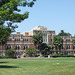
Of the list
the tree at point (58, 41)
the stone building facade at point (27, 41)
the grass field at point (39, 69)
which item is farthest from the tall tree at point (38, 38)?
the grass field at point (39, 69)

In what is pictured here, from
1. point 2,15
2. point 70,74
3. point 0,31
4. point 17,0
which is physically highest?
point 17,0

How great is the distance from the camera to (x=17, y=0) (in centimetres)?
1942

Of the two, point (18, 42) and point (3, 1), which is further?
point (18, 42)

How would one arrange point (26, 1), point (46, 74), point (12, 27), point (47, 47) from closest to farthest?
point (46, 74) < point (26, 1) < point (12, 27) < point (47, 47)

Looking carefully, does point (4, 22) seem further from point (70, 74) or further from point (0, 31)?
point (70, 74)

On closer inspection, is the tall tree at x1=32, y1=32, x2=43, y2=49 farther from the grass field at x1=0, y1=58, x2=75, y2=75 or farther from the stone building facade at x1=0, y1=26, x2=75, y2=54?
the grass field at x1=0, y1=58, x2=75, y2=75

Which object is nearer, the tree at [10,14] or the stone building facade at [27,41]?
the tree at [10,14]

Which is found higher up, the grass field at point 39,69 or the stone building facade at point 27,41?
the stone building facade at point 27,41

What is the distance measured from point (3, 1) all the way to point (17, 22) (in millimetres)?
2644

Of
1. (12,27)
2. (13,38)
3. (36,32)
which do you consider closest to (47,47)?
(36,32)

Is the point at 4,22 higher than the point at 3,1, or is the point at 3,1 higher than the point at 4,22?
the point at 3,1

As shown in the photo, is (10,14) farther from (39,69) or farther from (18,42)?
(18,42)

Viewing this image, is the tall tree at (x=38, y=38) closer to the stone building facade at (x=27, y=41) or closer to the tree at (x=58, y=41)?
the stone building facade at (x=27, y=41)

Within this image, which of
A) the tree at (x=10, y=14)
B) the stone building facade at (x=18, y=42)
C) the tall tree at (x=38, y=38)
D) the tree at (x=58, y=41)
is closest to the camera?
the tree at (x=10, y=14)
